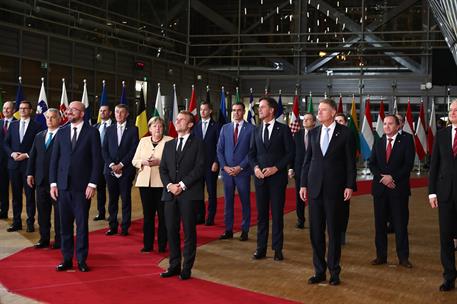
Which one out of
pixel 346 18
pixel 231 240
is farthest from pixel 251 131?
pixel 346 18

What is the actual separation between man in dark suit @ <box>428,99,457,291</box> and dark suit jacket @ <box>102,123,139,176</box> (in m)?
3.82

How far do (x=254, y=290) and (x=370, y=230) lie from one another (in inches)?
152

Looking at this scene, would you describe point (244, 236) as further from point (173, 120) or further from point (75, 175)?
point (173, 120)

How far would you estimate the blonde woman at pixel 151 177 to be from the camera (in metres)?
6.63

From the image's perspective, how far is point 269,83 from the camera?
23156 millimetres

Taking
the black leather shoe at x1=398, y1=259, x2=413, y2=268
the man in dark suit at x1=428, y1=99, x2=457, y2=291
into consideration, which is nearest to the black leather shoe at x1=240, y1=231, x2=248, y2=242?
the black leather shoe at x1=398, y1=259, x2=413, y2=268

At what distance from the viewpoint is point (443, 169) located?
5434 mm

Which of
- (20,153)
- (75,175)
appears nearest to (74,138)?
(75,175)

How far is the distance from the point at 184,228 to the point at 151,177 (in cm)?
112

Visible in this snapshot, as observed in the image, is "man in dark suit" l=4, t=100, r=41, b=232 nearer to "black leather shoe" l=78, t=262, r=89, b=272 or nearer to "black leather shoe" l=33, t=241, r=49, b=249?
"black leather shoe" l=33, t=241, r=49, b=249

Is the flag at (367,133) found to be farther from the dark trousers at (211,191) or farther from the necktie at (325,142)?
the necktie at (325,142)

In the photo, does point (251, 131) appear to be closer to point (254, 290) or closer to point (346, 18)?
Answer: point (254, 290)

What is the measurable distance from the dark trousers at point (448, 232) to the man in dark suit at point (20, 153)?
192 inches

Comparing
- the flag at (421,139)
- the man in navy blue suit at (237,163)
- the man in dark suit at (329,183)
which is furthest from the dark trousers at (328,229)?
the flag at (421,139)
